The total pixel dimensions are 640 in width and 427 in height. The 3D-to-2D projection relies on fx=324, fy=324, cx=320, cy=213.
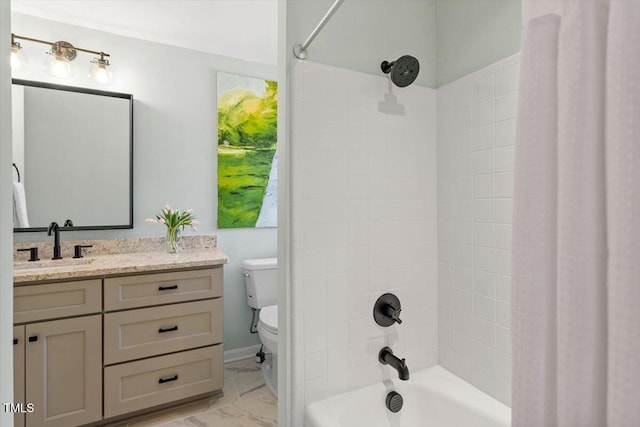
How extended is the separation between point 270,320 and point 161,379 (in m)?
0.69

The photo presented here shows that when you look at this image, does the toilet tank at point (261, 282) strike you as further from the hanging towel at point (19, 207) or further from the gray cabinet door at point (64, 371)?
the hanging towel at point (19, 207)

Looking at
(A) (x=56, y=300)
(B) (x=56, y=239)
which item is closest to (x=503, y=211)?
(A) (x=56, y=300)

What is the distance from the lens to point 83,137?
2148 millimetres

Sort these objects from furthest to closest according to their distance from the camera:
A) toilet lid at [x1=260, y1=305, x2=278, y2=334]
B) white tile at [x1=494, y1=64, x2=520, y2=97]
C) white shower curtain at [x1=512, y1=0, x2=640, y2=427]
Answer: toilet lid at [x1=260, y1=305, x2=278, y2=334]
white tile at [x1=494, y1=64, x2=520, y2=97]
white shower curtain at [x1=512, y1=0, x2=640, y2=427]

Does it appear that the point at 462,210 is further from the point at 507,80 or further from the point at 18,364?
the point at 18,364

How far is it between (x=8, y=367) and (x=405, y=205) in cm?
133

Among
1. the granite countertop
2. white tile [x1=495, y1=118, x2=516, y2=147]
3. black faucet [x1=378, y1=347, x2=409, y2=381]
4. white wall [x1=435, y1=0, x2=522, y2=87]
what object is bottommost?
black faucet [x1=378, y1=347, x2=409, y2=381]

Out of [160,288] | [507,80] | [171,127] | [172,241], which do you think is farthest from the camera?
[171,127]

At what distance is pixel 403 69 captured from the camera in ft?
3.97

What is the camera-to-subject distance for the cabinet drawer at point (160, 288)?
1767 mm

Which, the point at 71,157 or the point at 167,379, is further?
the point at 71,157

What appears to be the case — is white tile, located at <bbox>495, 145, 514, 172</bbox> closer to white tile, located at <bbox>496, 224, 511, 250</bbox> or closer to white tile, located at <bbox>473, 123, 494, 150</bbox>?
white tile, located at <bbox>473, 123, 494, 150</bbox>

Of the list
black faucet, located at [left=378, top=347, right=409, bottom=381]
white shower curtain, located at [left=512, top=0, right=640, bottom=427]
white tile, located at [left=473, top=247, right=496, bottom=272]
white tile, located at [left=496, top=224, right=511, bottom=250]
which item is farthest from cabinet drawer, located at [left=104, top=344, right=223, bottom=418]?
white shower curtain, located at [left=512, top=0, right=640, bottom=427]

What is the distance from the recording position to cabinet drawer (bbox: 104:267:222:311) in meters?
1.77
